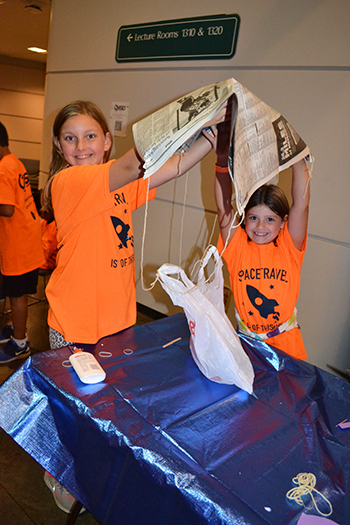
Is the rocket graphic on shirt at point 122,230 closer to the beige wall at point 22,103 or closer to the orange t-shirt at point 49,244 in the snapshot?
the orange t-shirt at point 49,244

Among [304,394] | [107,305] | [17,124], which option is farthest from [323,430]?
[17,124]

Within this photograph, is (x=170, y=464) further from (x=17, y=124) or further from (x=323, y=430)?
(x=17, y=124)

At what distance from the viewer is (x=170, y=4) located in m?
2.71

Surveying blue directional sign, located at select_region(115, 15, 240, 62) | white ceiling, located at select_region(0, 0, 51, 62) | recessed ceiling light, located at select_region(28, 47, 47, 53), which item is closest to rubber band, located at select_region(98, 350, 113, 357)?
blue directional sign, located at select_region(115, 15, 240, 62)

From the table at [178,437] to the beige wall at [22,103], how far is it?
7229 mm

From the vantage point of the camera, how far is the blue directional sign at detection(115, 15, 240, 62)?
8.07ft

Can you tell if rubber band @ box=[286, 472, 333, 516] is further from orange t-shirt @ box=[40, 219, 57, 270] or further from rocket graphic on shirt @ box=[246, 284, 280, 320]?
orange t-shirt @ box=[40, 219, 57, 270]

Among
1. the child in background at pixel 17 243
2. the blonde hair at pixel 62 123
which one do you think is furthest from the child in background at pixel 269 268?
the child in background at pixel 17 243

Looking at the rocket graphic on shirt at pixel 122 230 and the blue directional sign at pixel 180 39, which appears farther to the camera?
the blue directional sign at pixel 180 39

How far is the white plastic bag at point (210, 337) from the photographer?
1.03 metres

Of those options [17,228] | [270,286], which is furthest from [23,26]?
[270,286]

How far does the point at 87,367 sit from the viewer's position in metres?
1.00

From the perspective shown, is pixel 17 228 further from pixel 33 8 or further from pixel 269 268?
pixel 33 8

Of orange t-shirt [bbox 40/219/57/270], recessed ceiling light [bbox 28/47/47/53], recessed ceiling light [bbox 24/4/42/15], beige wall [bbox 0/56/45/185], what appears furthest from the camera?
beige wall [bbox 0/56/45/185]
